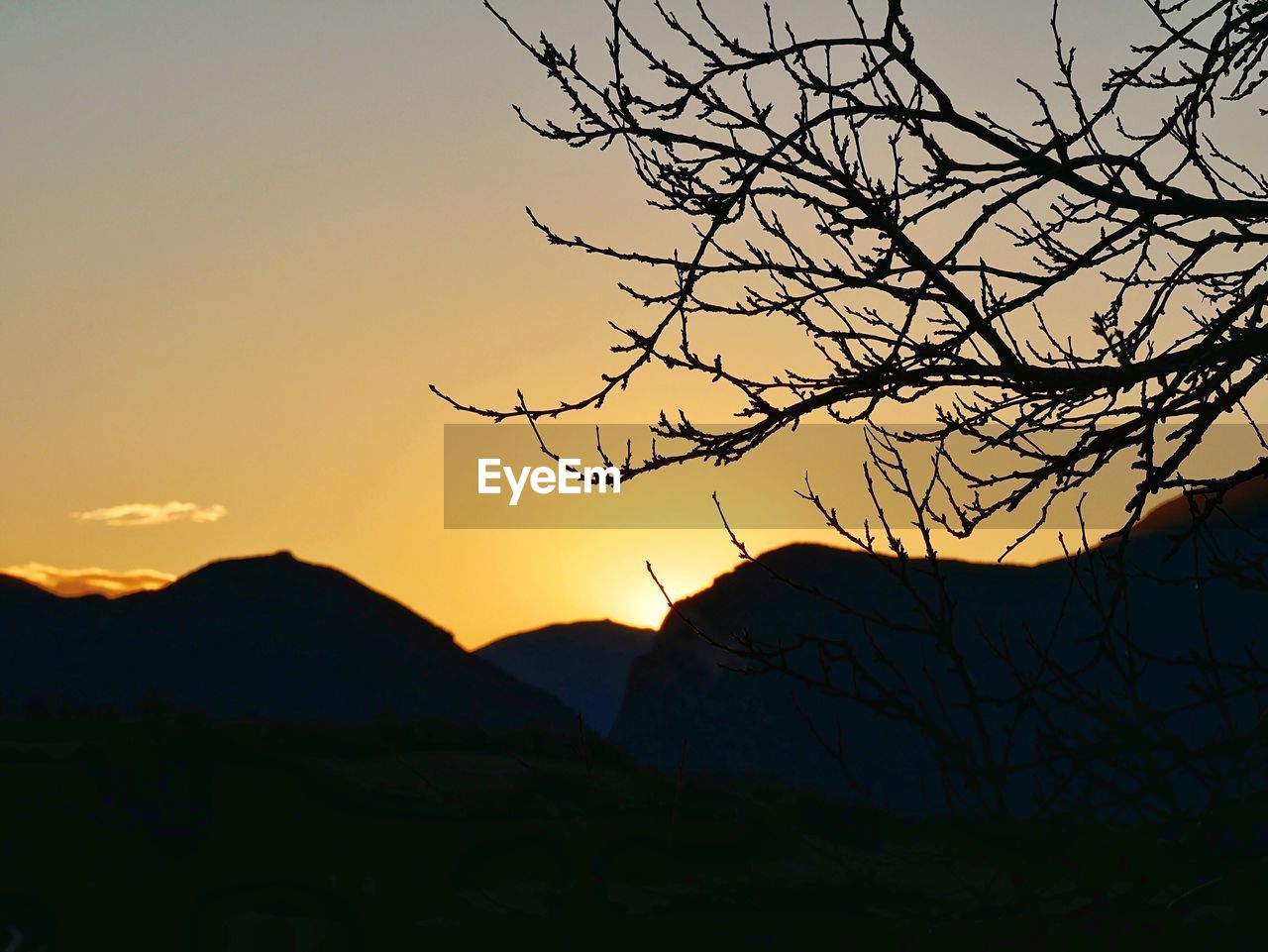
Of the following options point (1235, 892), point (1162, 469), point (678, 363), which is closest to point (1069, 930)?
point (1235, 892)

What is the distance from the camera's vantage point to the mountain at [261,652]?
2790 inches

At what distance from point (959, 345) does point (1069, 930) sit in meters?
1.87

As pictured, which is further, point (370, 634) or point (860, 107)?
point (370, 634)

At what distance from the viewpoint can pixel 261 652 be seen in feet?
251

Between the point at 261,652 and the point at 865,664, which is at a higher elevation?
the point at 261,652

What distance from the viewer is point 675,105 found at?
4.82 meters

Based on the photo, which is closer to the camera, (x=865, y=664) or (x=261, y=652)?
(x=865, y=664)

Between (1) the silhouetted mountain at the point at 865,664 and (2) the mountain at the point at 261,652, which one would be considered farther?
(2) the mountain at the point at 261,652

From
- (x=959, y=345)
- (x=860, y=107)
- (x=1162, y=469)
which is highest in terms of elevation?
(x=860, y=107)

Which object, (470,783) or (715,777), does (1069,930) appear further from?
(715,777)

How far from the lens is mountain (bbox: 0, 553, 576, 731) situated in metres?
70.9

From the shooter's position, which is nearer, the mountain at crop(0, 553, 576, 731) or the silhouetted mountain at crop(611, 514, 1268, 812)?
the silhouetted mountain at crop(611, 514, 1268, 812)

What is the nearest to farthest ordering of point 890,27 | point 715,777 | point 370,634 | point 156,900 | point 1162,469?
point 1162,469 → point 890,27 → point 156,900 → point 715,777 → point 370,634

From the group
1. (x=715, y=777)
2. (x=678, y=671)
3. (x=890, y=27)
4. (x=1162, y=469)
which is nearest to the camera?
(x=1162, y=469)
